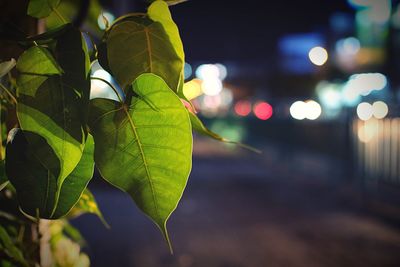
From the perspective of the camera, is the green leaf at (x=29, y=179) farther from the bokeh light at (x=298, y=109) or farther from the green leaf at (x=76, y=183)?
Result: the bokeh light at (x=298, y=109)

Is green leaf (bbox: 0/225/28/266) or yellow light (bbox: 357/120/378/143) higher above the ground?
green leaf (bbox: 0/225/28/266)

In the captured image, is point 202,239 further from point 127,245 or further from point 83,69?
point 83,69

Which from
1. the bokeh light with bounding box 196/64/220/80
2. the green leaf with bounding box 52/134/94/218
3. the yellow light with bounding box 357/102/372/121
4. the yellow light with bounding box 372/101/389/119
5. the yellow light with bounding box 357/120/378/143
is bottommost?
the bokeh light with bounding box 196/64/220/80

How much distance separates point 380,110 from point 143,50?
5465 millimetres

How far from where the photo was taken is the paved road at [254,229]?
353 cm

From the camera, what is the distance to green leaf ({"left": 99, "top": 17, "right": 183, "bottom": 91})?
441 millimetres

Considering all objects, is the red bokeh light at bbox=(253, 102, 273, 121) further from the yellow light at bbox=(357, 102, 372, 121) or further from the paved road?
the yellow light at bbox=(357, 102, 372, 121)

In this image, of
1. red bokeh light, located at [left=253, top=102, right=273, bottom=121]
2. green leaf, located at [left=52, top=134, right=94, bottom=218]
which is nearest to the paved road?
green leaf, located at [left=52, top=134, right=94, bottom=218]

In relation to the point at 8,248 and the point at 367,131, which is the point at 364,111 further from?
the point at 8,248

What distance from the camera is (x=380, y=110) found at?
17.5 feet

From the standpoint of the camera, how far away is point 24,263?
0.60 m

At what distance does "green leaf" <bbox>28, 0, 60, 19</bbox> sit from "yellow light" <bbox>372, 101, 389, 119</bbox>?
5.37m

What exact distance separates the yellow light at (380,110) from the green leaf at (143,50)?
531cm

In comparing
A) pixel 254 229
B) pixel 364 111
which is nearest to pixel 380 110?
pixel 364 111
